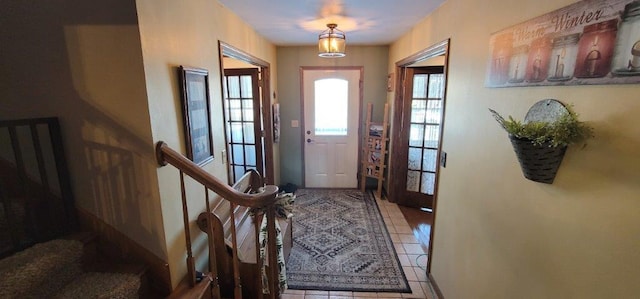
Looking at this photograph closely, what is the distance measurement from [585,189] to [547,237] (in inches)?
10.5

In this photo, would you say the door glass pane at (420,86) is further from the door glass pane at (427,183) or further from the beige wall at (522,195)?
the beige wall at (522,195)

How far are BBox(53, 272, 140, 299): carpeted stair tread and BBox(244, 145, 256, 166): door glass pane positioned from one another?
2.57 metres

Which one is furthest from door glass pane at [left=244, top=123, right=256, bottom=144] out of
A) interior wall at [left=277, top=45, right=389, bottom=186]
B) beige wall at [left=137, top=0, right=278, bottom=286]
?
beige wall at [left=137, top=0, right=278, bottom=286]

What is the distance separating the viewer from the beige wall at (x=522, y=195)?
813mm

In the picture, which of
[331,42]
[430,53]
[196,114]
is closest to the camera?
[196,114]

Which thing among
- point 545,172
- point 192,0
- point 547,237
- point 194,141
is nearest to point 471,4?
point 545,172

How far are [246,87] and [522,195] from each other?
3.30 meters

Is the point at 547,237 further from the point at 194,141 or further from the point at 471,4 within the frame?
the point at 194,141

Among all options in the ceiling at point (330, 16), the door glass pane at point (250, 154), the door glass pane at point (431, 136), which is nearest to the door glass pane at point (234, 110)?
the door glass pane at point (250, 154)

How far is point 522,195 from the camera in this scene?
1.21 meters

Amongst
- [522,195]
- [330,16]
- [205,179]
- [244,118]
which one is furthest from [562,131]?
[244,118]

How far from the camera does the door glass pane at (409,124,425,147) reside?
147 inches

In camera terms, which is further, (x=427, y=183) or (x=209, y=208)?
(x=427, y=183)

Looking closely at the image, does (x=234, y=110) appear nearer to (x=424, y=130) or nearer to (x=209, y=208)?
(x=209, y=208)
